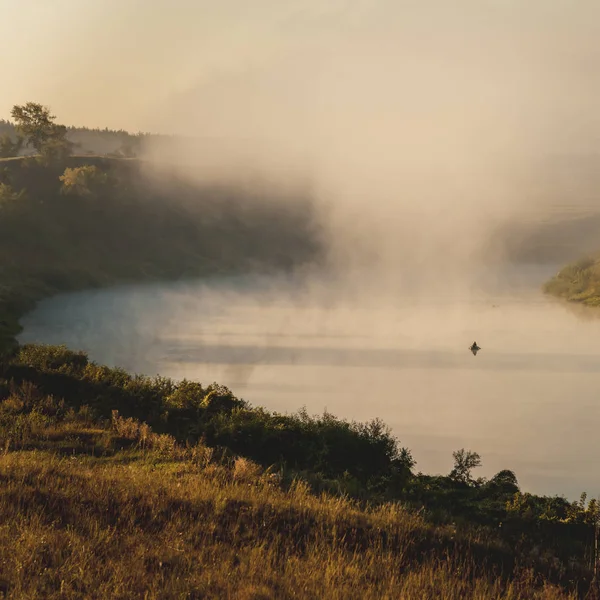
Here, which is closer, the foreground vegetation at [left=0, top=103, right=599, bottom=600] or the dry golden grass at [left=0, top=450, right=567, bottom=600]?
the dry golden grass at [left=0, top=450, right=567, bottom=600]

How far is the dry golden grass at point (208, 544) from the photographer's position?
379 inches

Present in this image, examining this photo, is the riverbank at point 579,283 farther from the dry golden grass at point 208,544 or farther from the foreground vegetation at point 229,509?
the dry golden grass at point 208,544

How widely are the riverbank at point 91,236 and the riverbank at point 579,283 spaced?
77.5 m

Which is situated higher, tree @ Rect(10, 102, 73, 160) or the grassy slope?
tree @ Rect(10, 102, 73, 160)

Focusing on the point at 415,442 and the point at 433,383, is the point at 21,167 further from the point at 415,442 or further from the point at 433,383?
the point at 415,442

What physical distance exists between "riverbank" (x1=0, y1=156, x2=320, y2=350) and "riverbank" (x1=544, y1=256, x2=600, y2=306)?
7752cm

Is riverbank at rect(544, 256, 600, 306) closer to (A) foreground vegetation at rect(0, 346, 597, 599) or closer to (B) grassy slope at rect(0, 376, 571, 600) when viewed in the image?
(A) foreground vegetation at rect(0, 346, 597, 599)

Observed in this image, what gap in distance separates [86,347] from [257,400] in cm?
2782

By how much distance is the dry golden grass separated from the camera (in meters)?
9.63

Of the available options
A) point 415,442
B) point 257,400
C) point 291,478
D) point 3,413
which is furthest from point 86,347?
point 291,478

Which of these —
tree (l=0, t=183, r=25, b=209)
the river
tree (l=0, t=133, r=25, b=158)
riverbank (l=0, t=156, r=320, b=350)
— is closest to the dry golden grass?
the river

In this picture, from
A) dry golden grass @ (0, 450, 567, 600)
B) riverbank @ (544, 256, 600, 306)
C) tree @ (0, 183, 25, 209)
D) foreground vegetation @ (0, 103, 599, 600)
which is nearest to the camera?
dry golden grass @ (0, 450, 567, 600)

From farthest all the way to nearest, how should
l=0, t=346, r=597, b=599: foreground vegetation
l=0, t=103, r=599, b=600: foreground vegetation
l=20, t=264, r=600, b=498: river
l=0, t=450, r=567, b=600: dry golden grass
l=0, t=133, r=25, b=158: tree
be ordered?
1. l=0, t=133, r=25, b=158: tree
2. l=20, t=264, r=600, b=498: river
3. l=0, t=103, r=599, b=600: foreground vegetation
4. l=0, t=346, r=597, b=599: foreground vegetation
5. l=0, t=450, r=567, b=600: dry golden grass

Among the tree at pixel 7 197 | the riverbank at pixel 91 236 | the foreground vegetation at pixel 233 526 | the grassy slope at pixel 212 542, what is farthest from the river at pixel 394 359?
the tree at pixel 7 197
